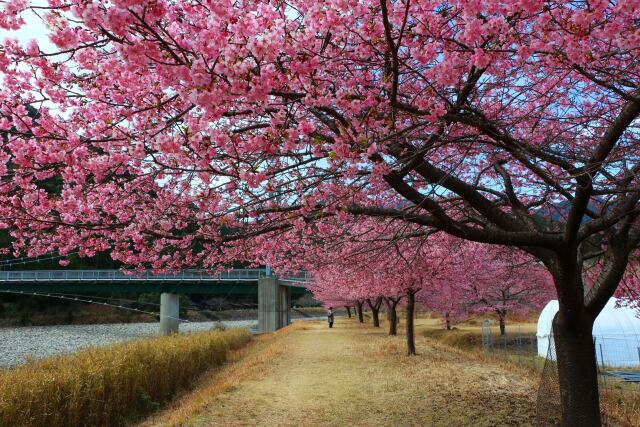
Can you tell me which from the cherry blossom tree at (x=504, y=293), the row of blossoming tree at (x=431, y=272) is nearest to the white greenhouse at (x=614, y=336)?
the row of blossoming tree at (x=431, y=272)

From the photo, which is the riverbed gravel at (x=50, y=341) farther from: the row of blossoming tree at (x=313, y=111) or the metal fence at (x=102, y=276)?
the row of blossoming tree at (x=313, y=111)

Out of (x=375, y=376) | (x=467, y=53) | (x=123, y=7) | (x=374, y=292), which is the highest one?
(x=467, y=53)

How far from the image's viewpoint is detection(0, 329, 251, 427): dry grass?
7502 mm

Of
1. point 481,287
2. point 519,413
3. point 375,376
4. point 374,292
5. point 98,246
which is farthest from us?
point 481,287

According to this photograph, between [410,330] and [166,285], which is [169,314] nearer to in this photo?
[166,285]

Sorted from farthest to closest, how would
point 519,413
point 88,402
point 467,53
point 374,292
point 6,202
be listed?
point 374,292 < point 88,402 < point 519,413 < point 6,202 < point 467,53

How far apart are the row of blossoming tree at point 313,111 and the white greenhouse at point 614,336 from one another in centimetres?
1471

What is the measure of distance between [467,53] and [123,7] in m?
2.87

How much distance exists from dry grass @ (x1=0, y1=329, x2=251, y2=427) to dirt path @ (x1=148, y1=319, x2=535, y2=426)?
975 mm

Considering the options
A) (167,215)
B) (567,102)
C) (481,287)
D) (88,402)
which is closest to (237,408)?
(88,402)

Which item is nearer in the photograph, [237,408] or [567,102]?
[567,102]

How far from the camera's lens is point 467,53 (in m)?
4.39

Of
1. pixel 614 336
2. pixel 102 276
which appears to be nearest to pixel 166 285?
pixel 102 276

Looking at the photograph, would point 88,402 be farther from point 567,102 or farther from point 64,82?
point 567,102
